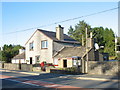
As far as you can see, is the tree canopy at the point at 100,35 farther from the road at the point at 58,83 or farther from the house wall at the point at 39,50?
the road at the point at 58,83

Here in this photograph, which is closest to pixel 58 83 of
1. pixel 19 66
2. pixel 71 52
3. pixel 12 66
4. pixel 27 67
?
pixel 71 52

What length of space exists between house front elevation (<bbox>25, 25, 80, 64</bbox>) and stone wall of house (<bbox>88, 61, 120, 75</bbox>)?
38.0 feet

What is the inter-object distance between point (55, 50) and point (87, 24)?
53079mm

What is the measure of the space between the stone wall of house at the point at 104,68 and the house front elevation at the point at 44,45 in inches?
455

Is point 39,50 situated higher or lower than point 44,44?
lower

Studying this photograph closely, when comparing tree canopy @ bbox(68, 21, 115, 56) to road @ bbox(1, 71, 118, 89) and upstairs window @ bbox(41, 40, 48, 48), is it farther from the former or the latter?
road @ bbox(1, 71, 118, 89)

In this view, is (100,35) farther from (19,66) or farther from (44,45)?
(19,66)

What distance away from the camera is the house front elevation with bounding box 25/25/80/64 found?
115ft

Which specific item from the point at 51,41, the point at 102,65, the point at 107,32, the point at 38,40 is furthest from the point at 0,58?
the point at 107,32

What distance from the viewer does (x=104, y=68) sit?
74.8 ft

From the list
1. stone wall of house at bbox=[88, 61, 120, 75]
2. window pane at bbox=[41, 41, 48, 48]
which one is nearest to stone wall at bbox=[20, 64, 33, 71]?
window pane at bbox=[41, 41, 48, 48]

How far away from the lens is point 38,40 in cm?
3741

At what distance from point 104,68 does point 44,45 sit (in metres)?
16.4

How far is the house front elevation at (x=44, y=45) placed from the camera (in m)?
35.2
